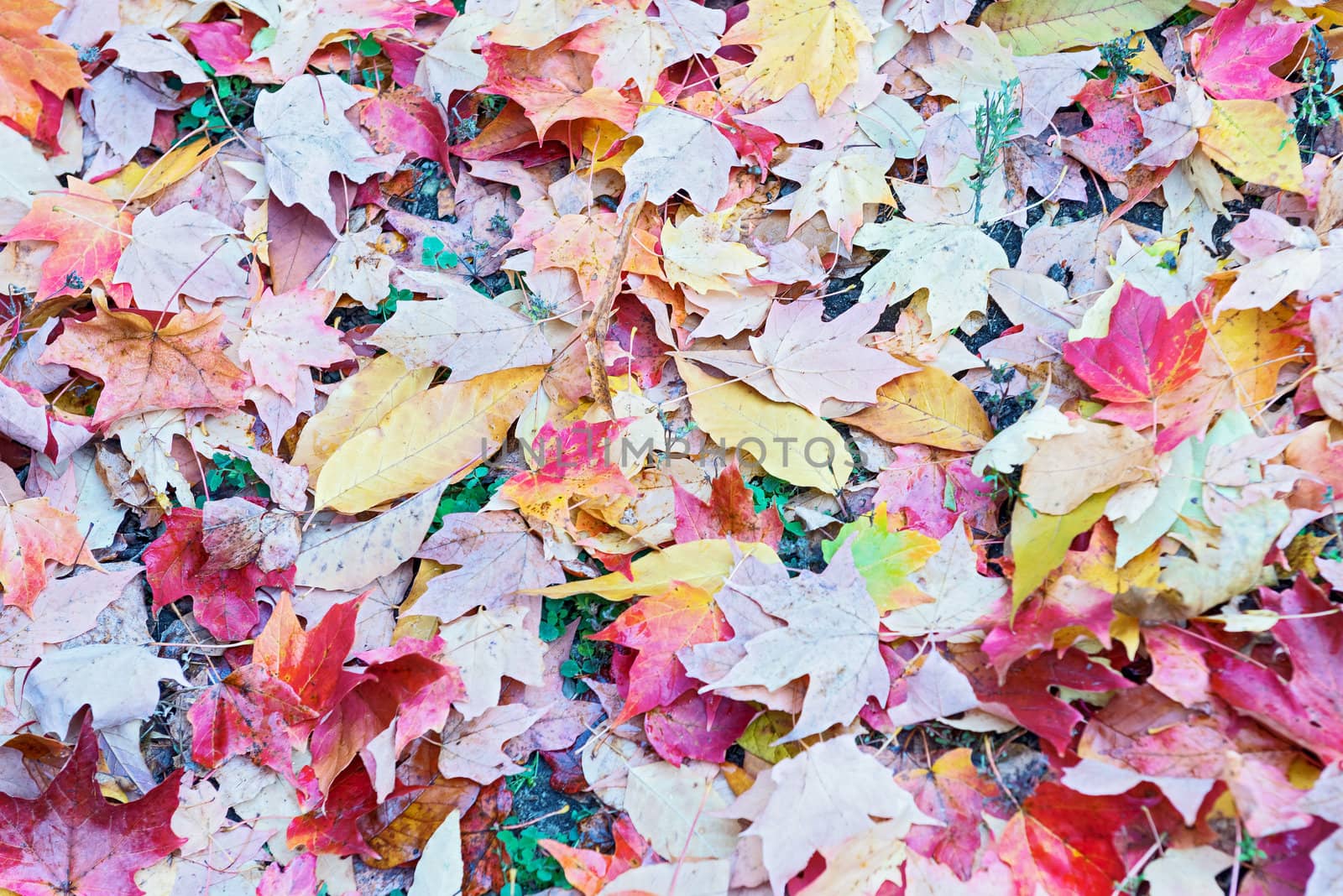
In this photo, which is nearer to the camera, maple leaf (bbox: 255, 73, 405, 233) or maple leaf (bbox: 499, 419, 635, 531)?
maple leaf (bbox: 499, 419, 635, 531)

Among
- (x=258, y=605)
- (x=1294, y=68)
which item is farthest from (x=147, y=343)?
(x=1294, y=68)

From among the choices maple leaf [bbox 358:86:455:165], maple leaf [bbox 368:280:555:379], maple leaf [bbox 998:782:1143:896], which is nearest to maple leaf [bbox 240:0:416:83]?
maple leaf [bbox 358:86:455:165]

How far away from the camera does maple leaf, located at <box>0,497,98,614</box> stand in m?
1.51

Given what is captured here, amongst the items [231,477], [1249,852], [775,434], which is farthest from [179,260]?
[1249,852]

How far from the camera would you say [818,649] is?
4.34 ft

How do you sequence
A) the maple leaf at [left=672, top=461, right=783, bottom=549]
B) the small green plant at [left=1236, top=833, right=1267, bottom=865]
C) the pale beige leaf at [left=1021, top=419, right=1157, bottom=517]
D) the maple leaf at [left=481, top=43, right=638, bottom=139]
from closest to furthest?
the small green plant at [left=1236, top=833, right=1267, bottom=865]
the pale beige leaf at [left=1021, top=419, right=1157, bottom=517]
the maple leaf at [left=672, top=461, right=783, bottom=549]
the maple leaf at [left=481, top=43, right=638, bottom=139]

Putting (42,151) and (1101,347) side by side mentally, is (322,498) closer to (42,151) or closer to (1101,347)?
(42,151)

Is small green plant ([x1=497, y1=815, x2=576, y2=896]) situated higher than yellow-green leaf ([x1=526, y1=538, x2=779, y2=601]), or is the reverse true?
yellow-green leaf ([x1=526, y1=538, x2=779, y2=601])

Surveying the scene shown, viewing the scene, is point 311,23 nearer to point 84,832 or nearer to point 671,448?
point 671,448

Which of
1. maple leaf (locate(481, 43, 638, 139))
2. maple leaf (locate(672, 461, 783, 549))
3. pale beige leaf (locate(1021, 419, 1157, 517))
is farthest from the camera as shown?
maple leaf (locate(481, 43, 638, 139))

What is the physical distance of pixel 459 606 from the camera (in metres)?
1.47

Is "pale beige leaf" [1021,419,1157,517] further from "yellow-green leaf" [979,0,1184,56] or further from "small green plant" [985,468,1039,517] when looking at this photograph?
"yellow-green leaf" [979,0,1184,56]

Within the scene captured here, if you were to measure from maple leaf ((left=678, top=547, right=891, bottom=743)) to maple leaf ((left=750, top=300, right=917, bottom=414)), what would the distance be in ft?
1.00

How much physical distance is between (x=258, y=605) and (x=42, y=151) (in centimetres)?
108
